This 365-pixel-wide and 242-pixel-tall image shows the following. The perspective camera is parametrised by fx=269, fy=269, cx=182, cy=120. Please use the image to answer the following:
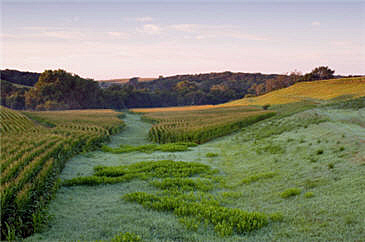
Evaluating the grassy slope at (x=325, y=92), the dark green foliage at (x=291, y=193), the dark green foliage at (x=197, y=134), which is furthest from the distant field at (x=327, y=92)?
the dark green foliage at (x=291, y=193)

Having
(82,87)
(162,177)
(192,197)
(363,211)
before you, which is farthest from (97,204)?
(82,87)

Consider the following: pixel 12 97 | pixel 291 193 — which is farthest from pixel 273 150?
pixel 12 97

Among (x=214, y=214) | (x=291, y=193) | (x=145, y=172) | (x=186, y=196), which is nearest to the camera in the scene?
(x=214, y=214)

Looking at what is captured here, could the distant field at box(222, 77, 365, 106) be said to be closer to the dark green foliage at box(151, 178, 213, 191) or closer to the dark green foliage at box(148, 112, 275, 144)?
the dark green foliage at box(148, 112, 275, 144)

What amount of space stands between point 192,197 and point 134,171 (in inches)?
168

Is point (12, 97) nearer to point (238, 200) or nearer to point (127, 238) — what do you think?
point (238, 200)

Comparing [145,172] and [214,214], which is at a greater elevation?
[214,214]

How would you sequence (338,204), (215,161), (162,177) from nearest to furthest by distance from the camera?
(338,204) → (162,177) → (215,161)

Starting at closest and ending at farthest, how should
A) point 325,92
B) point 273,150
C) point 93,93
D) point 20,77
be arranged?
1. point 273,150
2. point 325,92
3. point 93,93
4. point 20,77

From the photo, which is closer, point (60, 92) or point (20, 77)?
point (60, 92)

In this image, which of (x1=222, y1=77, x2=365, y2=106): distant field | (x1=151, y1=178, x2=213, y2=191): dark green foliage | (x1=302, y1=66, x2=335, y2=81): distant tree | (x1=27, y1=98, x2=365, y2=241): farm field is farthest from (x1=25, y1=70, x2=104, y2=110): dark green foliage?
(x1=151, y1=178, x2=213, y2=191): dark green foliage

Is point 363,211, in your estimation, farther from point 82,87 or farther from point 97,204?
point 82,87

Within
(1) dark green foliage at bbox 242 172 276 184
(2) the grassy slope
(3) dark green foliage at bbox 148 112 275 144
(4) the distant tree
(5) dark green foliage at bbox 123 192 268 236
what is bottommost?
(3) dark green foliage at bbox 148 112 275 144

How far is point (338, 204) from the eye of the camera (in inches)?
223
